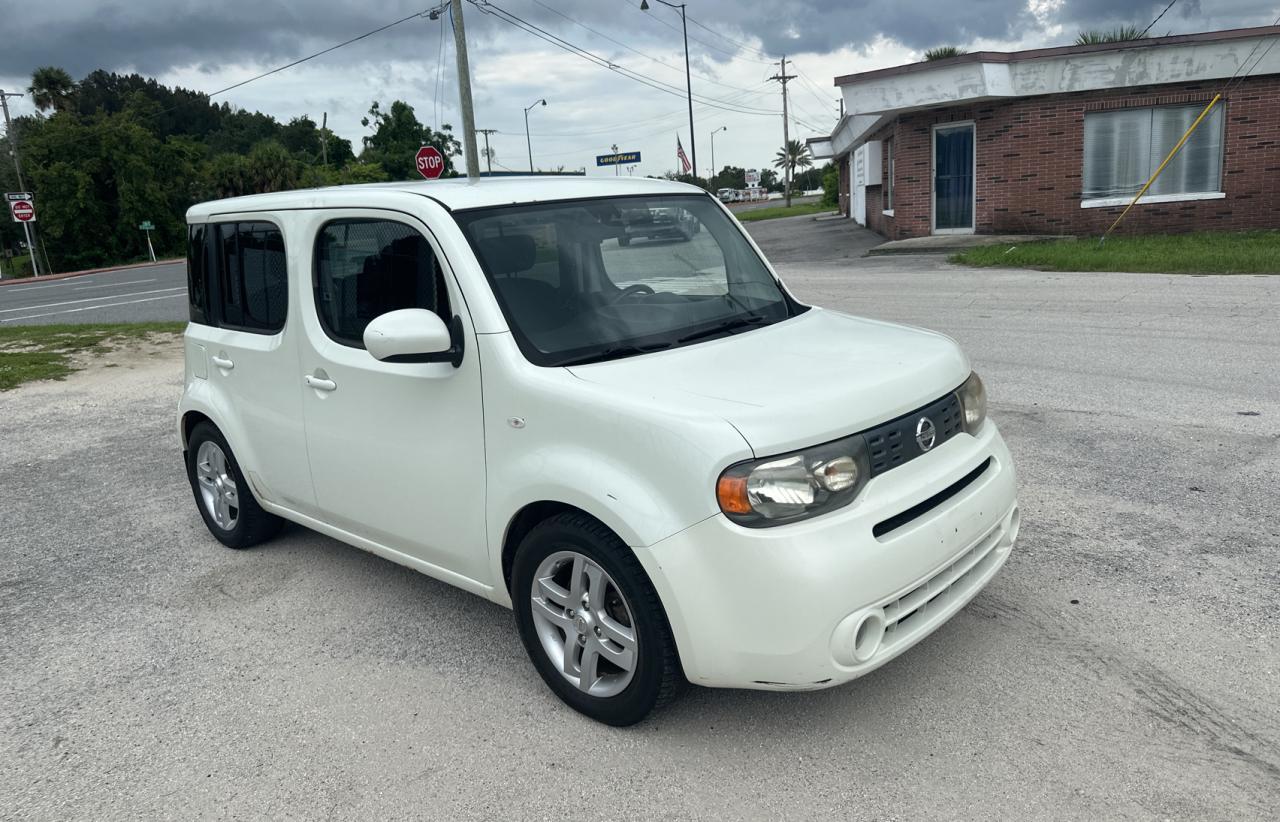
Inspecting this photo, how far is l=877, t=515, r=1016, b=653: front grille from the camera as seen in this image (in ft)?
9.68

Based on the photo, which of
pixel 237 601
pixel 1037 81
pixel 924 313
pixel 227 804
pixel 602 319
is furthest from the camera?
pixel 1037 81

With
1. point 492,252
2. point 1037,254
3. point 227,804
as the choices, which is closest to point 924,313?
point 1037,254

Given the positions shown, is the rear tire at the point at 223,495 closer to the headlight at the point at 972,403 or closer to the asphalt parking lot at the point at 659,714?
the asphalt parking lot at the point at 659,714

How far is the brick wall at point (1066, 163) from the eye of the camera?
19.7m

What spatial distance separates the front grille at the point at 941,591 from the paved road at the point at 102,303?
17.0m

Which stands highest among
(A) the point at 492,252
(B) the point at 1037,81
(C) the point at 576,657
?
(B) the point at 1037,81

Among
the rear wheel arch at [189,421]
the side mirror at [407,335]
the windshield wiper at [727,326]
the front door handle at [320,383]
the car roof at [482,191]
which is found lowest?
the rear wheel arch at [189,421]

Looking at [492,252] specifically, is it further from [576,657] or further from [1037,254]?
[1037,254]

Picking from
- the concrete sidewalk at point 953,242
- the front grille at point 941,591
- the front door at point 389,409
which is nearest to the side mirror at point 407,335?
the front door at point 389,409

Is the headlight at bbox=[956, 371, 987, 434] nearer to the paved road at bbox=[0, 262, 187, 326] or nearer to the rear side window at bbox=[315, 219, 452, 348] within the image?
the rear side window at bbox=[315, 219, 452, 348]

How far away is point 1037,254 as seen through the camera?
56.4 ft

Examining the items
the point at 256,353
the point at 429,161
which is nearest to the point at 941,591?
the point at 256,353

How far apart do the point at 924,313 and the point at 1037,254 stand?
257 inches

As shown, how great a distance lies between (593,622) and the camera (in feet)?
10.5
